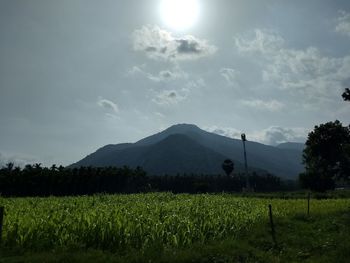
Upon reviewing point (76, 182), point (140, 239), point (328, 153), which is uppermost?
point (328, 153)

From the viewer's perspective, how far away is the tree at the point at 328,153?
90.2 m

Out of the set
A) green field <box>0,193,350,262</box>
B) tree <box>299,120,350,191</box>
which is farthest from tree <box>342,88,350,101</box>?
tree <box>299,120,350,191</box>

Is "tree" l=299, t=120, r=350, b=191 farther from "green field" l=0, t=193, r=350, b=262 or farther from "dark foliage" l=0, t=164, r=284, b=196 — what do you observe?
"green field" l=0, t=193, r=350, b=262

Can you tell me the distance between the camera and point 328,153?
3637 inches

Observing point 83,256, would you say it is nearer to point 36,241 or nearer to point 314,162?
point 36,241

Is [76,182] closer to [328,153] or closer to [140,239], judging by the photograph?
[328,153]

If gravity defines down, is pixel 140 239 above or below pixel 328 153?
below

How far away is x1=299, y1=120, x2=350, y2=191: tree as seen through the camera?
296 feet

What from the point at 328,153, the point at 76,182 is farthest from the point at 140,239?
the point at 76,182

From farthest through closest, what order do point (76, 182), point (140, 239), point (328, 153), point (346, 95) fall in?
point (76, 182), point (328, 153), point (346, 95), point (140, 239)

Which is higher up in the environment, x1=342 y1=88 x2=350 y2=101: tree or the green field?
x1=342 y1=88 x2=350 y2=101: tree

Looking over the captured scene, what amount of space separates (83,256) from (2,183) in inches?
3900

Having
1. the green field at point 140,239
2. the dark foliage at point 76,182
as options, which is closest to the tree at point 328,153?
the dark foliage at point 76,182

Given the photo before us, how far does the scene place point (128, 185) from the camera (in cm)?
13900
